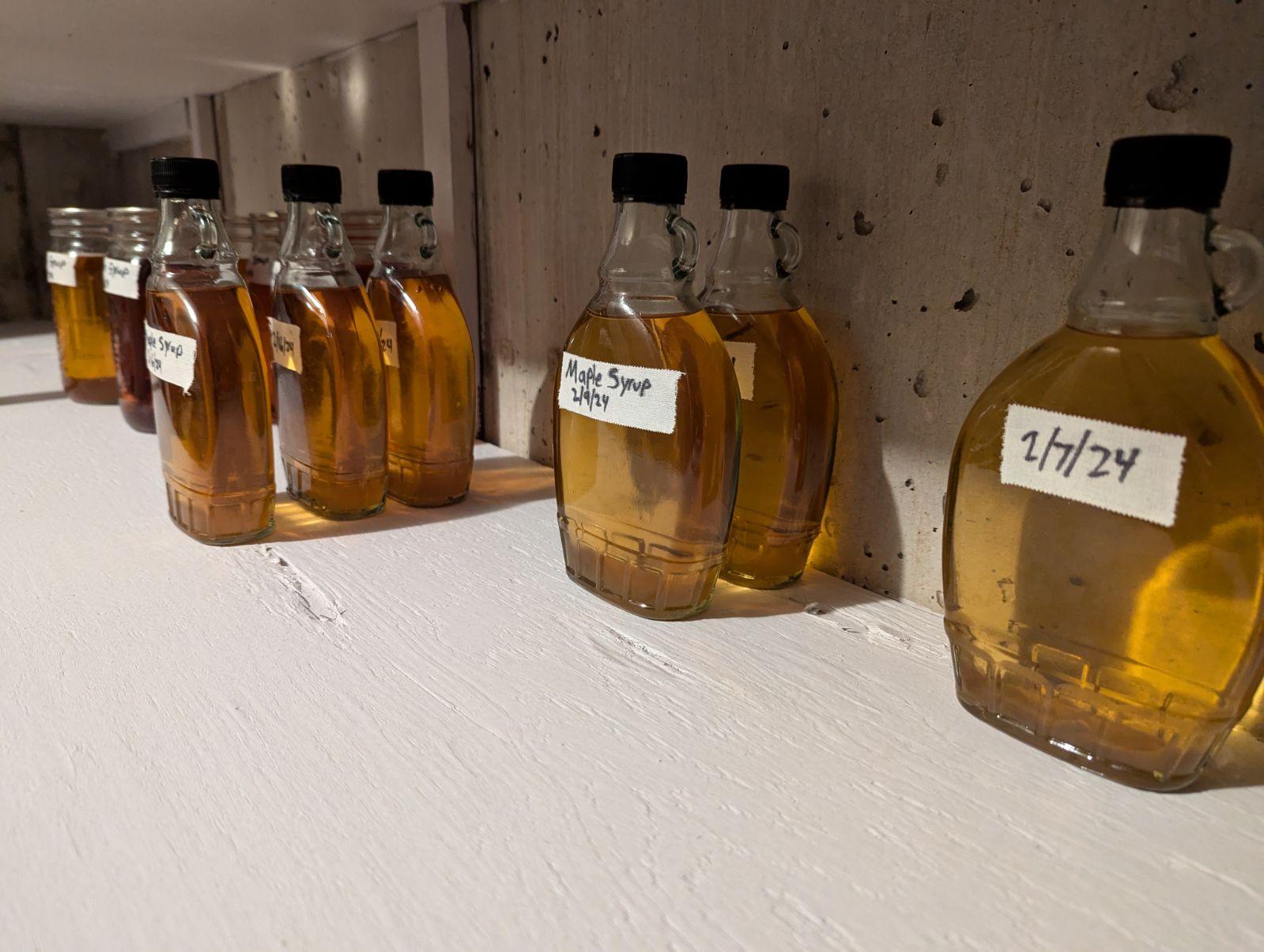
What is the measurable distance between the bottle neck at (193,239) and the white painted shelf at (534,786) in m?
0.19

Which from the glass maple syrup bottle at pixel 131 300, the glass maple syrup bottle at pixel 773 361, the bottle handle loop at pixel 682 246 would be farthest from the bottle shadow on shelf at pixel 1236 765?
the glass maple syrup bottle at pixel 131 300

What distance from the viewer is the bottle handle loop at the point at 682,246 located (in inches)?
18.5

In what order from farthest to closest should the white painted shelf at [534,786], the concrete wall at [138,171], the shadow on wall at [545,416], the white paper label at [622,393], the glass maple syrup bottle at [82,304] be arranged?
the concrete wall at [138,171]
the glass maple syrup bottle at [82,304]
the shadow on wall at [545,416]
the white paper label at [622,393]
the white painted shelf at [534,786]

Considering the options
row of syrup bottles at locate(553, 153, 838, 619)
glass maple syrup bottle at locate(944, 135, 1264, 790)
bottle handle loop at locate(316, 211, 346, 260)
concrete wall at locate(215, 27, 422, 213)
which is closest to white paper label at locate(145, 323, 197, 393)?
bottle handle loop at locate(316, 211, 346, 260)

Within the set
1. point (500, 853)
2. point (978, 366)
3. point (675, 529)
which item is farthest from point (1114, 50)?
point (500, 853)

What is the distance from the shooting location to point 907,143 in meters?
0.47

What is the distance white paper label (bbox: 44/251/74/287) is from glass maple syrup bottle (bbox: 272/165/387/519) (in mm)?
485

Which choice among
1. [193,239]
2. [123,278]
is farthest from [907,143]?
[123,278]

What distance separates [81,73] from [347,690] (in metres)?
0.96

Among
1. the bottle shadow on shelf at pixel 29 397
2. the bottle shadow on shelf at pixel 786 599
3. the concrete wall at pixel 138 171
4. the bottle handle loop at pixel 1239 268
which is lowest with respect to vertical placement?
the bottle shadow on shelf at pixel 786 599

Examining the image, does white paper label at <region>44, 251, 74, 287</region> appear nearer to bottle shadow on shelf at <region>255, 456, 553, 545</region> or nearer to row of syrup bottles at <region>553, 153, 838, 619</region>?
bottle shadow on shelf at <region>255, 456, 553, 545</region>

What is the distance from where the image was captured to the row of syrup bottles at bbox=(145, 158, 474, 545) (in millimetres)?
554

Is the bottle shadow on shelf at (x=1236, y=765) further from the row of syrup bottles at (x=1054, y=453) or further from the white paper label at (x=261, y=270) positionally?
the white paper label at (x=261, y=270)

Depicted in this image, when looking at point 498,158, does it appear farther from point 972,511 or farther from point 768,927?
point 768,927
